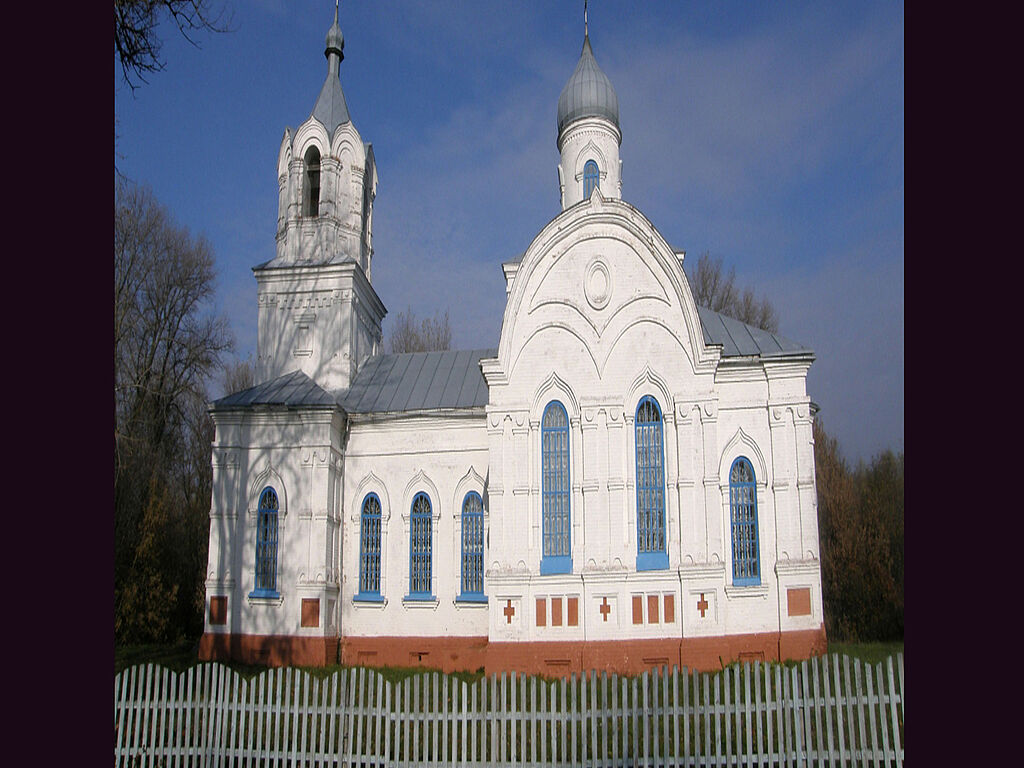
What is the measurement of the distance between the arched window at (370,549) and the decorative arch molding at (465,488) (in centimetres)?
192

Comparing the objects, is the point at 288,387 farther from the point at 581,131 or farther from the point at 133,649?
the point at 581,131

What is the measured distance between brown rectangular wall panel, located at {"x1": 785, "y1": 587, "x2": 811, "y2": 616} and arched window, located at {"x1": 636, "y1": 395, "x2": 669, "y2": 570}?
251cm

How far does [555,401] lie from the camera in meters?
16.6

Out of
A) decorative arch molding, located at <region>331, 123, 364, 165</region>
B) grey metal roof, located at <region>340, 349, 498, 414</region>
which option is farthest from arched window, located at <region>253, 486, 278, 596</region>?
decorative arch molding, located at <region>331, 123, 364, 165</region>

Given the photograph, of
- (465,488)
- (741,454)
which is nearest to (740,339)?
(741,454)

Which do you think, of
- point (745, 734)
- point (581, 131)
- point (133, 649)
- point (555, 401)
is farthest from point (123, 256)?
point (745, 734)

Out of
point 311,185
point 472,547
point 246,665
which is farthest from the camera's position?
point 311,185

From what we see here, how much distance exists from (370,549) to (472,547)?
2492 mm

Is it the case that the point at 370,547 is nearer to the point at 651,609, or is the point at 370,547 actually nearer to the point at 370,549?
the point at 370,549

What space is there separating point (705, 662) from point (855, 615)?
10007 millimetres

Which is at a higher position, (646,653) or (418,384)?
(418,384)

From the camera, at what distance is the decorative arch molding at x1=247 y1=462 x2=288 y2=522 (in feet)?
61.0

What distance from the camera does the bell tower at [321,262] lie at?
69.4 ft

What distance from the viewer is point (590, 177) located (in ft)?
69.6
